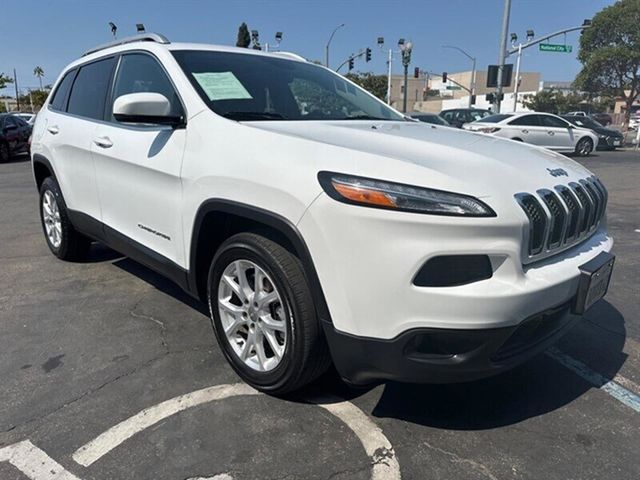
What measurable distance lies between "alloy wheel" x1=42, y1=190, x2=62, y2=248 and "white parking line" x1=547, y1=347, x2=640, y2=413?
4.16 meters

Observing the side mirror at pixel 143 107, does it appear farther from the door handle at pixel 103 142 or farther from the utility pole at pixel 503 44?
the utility pole at pixel 503 44

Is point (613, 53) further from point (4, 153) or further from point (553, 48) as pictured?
point (4, 153)

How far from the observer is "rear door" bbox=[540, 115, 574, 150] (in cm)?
1688

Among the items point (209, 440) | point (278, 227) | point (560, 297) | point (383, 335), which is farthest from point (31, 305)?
point (560, 297)

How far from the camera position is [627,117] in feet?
165

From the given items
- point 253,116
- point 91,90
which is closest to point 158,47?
point 253,116

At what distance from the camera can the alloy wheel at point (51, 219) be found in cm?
469

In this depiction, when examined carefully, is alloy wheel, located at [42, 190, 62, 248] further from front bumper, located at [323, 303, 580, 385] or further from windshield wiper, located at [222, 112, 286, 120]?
front bumper, located at [323, 303, 580, 385]

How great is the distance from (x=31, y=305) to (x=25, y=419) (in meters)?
1.63

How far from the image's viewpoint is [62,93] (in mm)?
4605

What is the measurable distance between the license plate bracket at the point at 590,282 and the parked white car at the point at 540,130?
1402cm

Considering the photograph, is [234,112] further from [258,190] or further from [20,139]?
[20,139]

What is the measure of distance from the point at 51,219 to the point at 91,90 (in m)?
1.49

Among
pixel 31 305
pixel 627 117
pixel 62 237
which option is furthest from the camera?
pixel 627 117
